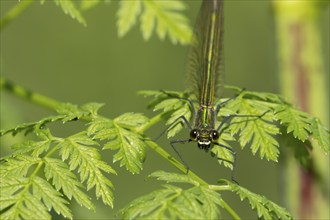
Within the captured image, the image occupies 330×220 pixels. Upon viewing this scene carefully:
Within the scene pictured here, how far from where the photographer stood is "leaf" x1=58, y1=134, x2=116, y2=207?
9.74 ft

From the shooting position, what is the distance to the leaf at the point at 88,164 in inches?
117

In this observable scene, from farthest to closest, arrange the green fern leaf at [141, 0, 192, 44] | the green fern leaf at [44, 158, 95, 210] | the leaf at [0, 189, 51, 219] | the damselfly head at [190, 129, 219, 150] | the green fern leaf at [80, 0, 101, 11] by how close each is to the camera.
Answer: the green fern leaf at [141, 0, 192, 44]
the green fern leaf at [80, 0, 101, 11]
the damselfly head at [190, 129, 219, 150]
the green fern leaf at [44, 158, 95, 210]
the leaf at [0, 189, 51, 219]

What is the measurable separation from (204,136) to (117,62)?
7.29 metres

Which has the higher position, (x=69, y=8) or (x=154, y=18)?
(x=69, y=8)

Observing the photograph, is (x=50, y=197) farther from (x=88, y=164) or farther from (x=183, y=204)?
(x=183, y=204)

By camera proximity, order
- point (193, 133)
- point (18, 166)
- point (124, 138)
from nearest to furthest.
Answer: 1. point (18, 166)
2. point (124, 138)
3. point (193, 133)

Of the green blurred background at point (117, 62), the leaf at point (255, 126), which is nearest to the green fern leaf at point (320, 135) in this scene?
the leaf at point (255, 126)

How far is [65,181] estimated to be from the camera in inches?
116

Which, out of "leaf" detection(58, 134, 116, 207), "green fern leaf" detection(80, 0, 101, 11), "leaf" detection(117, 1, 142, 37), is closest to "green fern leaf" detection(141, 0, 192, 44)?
"leaf" detection(117, 1, 142, 37)

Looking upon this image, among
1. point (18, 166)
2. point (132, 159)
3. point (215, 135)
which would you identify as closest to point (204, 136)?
point (215, 135)

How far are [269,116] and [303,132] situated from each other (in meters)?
0.24

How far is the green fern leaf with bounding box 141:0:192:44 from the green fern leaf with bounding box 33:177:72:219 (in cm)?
183

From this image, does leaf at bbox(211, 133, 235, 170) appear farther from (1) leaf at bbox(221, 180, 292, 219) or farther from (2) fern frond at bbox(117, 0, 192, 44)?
(2) fern frond at bbox(117, 0, 192, 44)

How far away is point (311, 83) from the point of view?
14.5 feet
